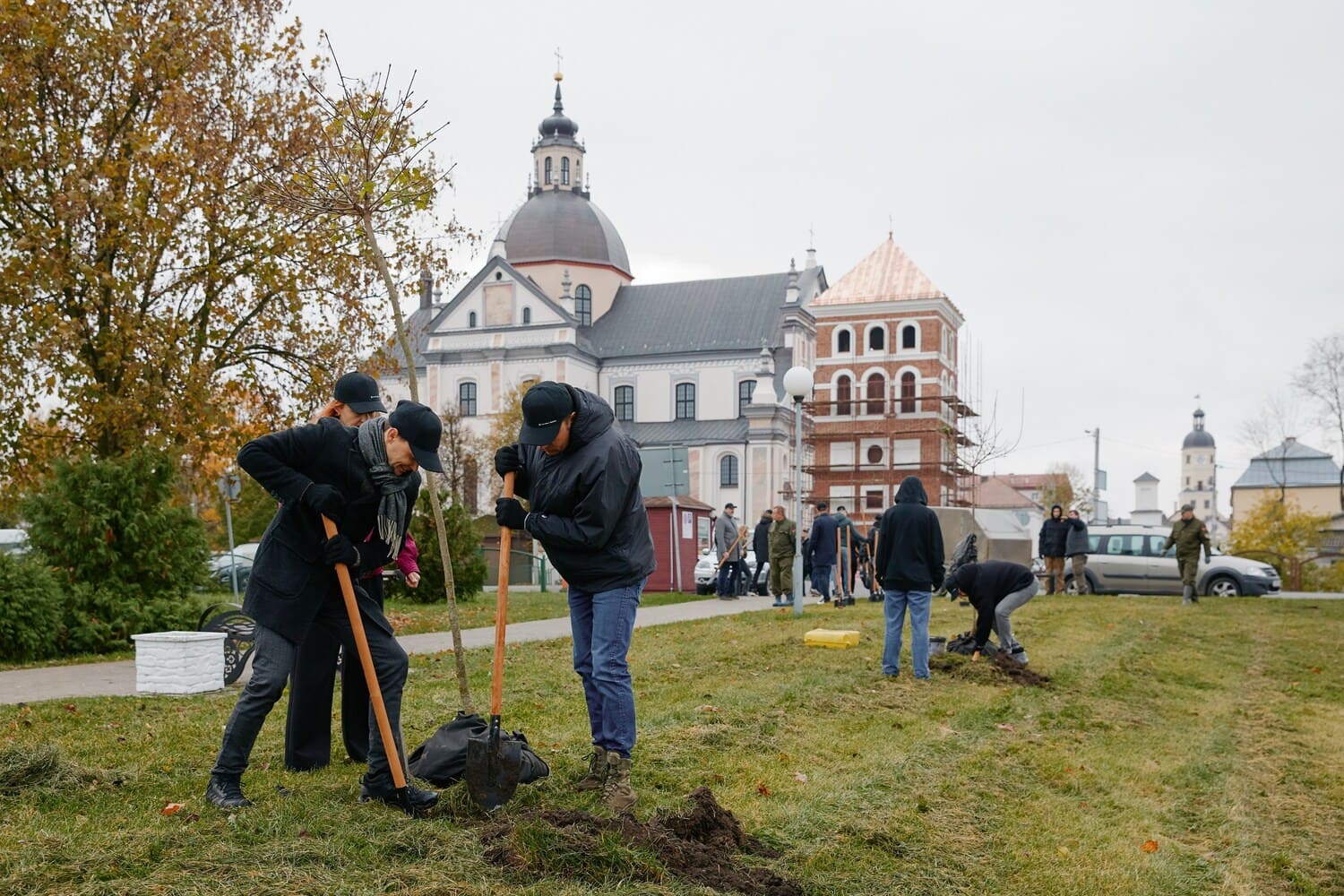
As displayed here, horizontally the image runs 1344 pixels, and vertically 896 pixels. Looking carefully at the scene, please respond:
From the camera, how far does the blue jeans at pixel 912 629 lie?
33.5 ft

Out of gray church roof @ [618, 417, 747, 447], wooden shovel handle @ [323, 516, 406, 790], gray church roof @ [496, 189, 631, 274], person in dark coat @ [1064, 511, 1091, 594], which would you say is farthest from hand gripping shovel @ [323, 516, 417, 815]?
gray church roof @ [496, 189, 631, 274]

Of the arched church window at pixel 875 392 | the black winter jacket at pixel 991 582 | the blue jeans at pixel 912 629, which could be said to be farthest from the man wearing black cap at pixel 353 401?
the arched church window at pixel 875 392

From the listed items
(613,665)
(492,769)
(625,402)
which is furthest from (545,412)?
(625,402)

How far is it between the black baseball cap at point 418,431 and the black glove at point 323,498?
374 millimetres

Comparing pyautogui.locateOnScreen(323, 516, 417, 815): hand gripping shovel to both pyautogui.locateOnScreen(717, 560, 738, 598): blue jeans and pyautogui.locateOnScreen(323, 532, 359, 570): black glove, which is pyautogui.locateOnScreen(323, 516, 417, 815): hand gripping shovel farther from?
pyautogui.locateOnScreen(717, 560, 738, 598): blue jeans

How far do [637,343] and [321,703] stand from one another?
6634 centimetres

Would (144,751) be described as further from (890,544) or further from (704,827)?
(890,544)

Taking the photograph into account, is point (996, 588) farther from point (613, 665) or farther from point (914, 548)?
point (613, 665)

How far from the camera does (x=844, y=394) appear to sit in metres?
66.7

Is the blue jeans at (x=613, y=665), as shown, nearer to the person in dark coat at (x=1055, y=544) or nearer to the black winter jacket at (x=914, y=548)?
the black winter jacket at (x=914, y=548)

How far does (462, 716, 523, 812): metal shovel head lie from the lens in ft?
16.9

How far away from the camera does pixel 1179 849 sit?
5.56 metres

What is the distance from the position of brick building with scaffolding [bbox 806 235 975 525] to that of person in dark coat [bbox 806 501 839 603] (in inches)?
1651

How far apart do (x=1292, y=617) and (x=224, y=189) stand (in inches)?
680
